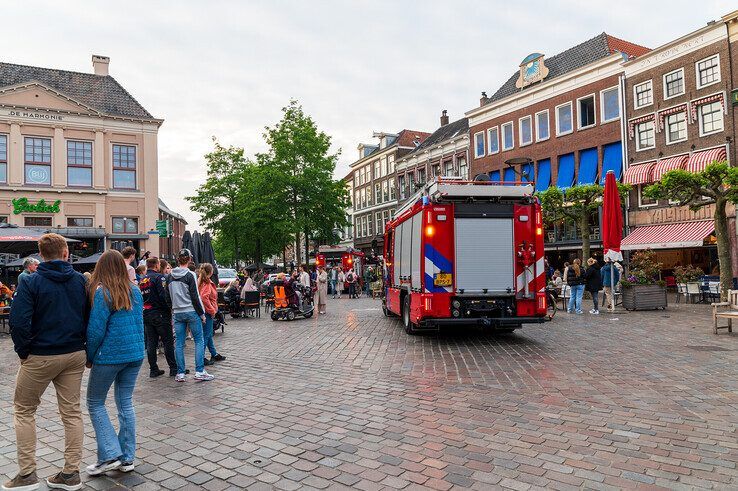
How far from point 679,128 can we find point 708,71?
2.80 m

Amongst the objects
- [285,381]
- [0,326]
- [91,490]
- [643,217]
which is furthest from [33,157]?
[643,217]

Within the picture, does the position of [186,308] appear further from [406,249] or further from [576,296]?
[576,296]

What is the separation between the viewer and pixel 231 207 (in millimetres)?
39375

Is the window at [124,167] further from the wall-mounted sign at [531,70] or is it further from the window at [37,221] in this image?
the wall-mounted sign at [531,70]

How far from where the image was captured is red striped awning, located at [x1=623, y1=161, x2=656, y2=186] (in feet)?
88.4

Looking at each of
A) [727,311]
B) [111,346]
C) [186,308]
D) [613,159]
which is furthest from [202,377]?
[613,159]

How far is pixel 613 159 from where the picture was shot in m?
29.8

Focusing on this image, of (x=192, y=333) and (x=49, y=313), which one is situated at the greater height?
(x=49, y=313)

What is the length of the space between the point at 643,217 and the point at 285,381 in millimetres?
25845

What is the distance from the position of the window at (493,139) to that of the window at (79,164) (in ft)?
85.7

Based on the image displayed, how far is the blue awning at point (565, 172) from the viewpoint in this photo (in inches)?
1261

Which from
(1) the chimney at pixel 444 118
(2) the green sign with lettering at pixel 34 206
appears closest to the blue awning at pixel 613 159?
(1) the chimney at pixel 444 118

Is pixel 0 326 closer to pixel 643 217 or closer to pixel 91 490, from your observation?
pixel 91 490

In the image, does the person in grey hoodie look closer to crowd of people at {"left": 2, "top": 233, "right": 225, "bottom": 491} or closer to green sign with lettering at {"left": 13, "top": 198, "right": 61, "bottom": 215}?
crowd of people at {"left": 2, "top": 233, "right": 225, "bottom": 491}
